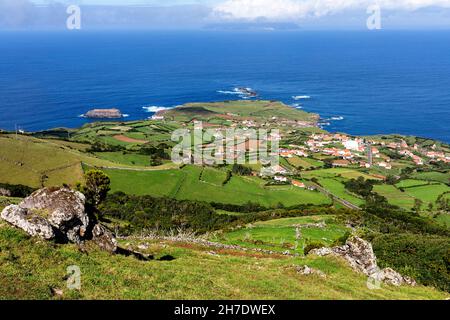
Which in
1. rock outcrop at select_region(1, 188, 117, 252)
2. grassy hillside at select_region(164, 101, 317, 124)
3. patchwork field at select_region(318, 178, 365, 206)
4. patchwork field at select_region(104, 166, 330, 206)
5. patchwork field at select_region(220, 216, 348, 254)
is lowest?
patchwork field at select_region(318, 178, 365, 206)

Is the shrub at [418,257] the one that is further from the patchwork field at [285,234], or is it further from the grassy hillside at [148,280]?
the patchwork field at [285,234]

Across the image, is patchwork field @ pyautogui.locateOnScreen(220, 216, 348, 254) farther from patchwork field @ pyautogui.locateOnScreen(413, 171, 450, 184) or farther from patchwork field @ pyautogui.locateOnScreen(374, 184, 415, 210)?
patchwork field @ pyautogui.locateOnScreen(413, 171, 450, 184)

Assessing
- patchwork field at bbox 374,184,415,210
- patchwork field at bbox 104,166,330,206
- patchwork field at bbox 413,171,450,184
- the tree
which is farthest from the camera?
patchwork field at bbox 413,171,450,184

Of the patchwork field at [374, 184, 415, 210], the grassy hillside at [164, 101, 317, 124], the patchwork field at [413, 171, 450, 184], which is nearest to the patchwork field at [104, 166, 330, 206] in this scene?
the patchwork field at [374, 184, 415, 210]

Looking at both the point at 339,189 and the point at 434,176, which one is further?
the point at 434,176

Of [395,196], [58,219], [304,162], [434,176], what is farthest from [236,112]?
[58,219]

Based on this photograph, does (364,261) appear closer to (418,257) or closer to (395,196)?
(418,257)

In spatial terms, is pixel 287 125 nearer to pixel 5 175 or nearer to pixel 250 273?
pixel 5 175
